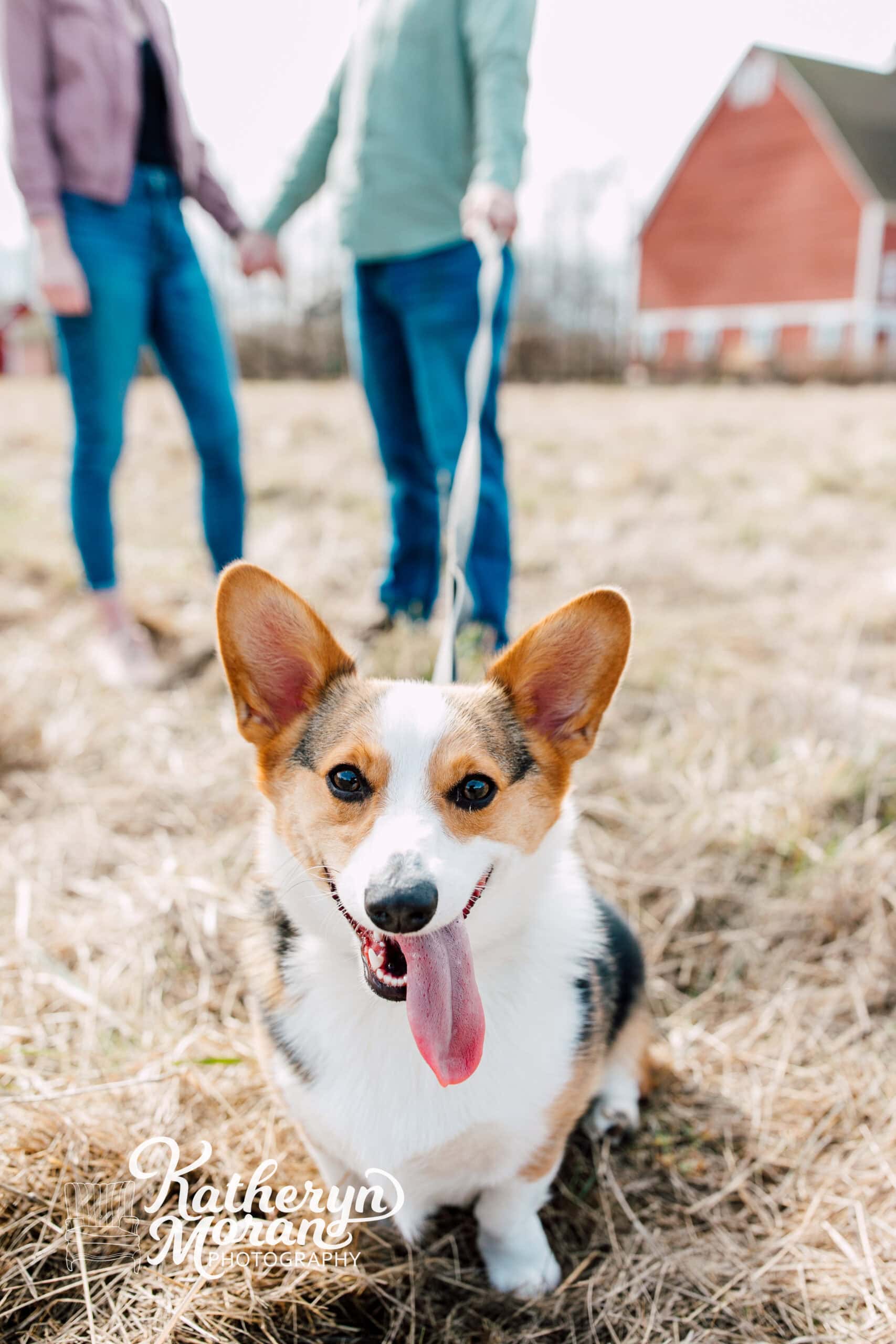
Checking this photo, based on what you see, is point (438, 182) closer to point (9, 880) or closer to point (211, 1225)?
point (9, 880)

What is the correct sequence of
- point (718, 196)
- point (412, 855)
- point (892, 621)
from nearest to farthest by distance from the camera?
point (412, 855)
point (892, 621)
point (718, 196)

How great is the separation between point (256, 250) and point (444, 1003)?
2.96 m

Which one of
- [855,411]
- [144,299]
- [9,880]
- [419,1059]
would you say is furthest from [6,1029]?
[855,411]

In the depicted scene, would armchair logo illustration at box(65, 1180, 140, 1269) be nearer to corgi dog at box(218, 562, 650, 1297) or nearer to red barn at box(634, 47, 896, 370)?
corgi dog at box(218, 562, 650, 1297)

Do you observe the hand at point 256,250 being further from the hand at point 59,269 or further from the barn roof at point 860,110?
the barn roof at point 860,110

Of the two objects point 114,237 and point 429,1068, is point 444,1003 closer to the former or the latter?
point 429,1068

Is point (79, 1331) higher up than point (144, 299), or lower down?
lower down

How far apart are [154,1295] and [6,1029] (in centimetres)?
72

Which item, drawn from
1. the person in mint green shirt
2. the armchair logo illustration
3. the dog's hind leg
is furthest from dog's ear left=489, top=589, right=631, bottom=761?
the person in mint green shirt

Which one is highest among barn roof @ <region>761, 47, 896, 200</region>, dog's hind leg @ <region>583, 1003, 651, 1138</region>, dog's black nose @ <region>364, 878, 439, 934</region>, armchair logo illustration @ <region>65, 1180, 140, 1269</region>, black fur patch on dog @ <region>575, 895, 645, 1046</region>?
barn roof @ <region>761, 47, 896, 200</region>

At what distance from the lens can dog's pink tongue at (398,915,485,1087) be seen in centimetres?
140

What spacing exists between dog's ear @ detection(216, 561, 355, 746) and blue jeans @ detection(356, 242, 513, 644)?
149 cm

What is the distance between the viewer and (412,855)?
4.33ft

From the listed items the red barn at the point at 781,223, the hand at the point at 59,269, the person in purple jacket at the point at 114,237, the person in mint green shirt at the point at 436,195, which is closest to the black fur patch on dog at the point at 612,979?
the person in mint green shirt at the point at 436,195
